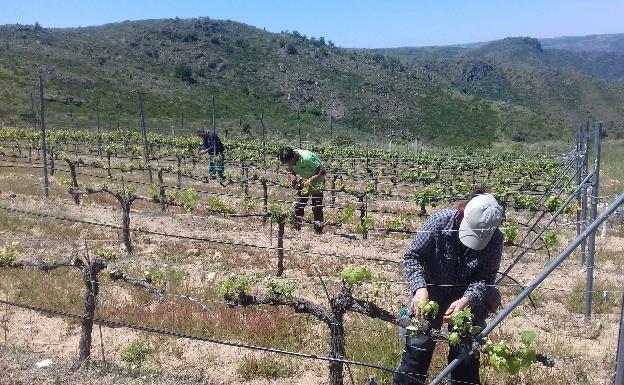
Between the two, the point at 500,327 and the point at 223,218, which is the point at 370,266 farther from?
the point at 223,218

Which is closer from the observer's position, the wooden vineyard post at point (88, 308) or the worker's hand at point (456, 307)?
the worker's hand at point (456, 307)

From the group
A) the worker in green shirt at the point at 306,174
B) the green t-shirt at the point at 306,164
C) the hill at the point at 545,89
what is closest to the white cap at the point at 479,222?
the worker in green shirt at the point at 306,174

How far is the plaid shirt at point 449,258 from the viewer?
3713mm

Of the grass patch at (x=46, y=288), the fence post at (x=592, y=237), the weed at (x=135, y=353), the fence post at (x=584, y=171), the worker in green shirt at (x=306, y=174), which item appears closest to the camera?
the weed at (x=135, y=353)

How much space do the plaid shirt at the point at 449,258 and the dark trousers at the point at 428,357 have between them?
0.36ft

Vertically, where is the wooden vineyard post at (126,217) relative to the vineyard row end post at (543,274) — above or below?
below

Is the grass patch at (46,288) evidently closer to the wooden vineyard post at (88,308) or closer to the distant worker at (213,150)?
the wooden vineyard post at (88,308)

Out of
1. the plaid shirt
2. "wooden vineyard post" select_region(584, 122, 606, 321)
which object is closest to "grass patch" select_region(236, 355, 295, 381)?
the plaid shirt

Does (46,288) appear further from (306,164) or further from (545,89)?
(545,89)

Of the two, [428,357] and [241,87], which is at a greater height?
[241,87]

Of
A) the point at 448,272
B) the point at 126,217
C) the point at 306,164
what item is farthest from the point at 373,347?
the point at 126,217

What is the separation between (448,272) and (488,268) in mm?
262

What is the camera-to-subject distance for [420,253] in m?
3.83

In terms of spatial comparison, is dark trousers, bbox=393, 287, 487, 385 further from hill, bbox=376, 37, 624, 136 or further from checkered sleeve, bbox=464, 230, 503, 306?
hill, bbox=376, 37, 624, 136
